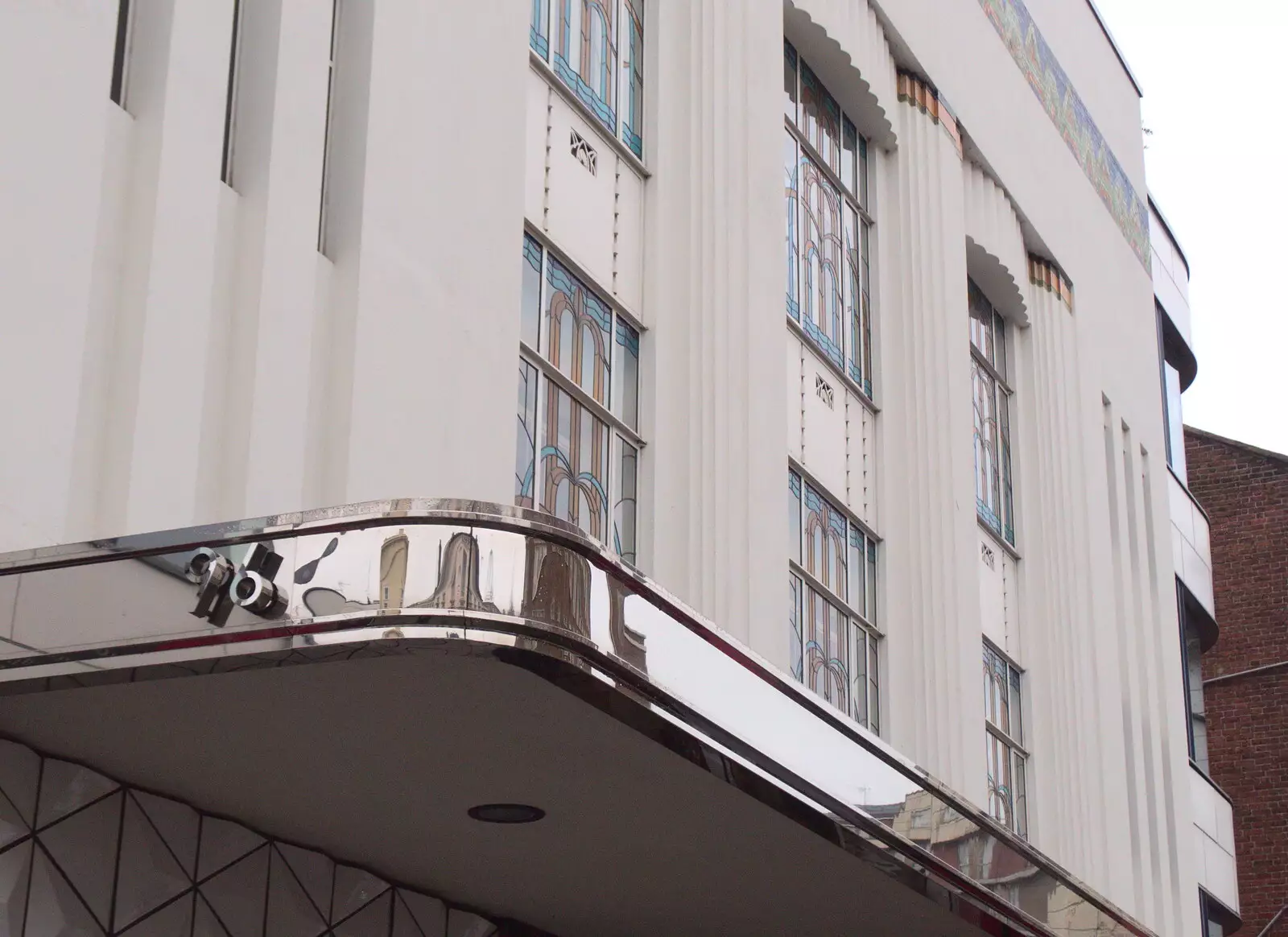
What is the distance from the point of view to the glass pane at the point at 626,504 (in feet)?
35.4

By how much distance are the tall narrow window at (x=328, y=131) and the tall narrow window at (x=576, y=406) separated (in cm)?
173

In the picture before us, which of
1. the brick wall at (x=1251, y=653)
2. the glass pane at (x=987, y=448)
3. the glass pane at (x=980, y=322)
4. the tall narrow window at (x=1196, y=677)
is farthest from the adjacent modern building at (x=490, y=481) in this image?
the brick wall at (x=1251, y=653)

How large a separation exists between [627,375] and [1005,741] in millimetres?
6460

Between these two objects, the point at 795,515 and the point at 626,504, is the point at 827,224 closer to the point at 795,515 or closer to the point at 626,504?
the point at 795,515

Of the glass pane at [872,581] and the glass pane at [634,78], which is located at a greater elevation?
the glass pane at [634,78]

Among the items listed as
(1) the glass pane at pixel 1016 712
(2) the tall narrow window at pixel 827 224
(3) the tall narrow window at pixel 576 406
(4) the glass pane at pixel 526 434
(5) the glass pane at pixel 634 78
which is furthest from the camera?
(1) the glass pane at pixel 1016 712

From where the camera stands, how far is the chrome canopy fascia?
204 inches

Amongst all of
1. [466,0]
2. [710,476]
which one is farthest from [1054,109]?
[466,0]

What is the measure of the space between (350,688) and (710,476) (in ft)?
18.4

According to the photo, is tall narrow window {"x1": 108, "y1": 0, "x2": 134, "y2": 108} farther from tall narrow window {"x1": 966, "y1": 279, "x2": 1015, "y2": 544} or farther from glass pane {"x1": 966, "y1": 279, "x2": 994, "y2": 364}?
glass pane {"x1": 966, "y1": 279, "x2": 994, "y2": 364}

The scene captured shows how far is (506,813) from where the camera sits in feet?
23.3

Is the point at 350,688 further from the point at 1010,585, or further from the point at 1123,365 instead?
the point at 1123,365

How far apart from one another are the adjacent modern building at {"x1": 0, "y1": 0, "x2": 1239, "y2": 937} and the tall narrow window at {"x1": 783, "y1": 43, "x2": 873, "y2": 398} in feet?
0.18

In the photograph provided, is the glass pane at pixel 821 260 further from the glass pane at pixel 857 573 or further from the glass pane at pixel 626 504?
the glass pane at pixel 626 504
